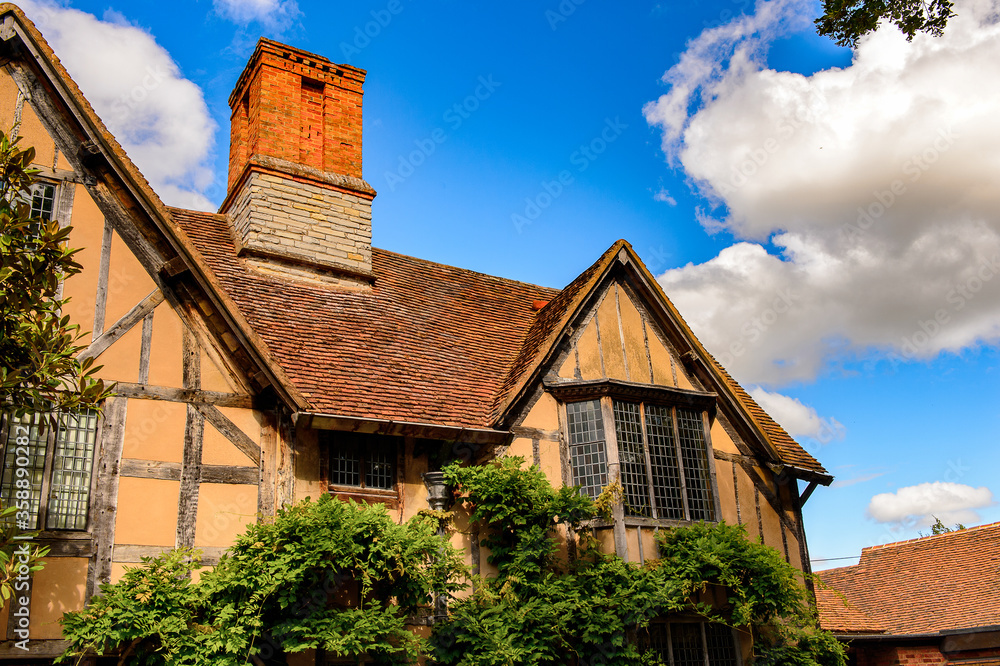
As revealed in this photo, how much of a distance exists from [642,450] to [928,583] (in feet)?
43.5

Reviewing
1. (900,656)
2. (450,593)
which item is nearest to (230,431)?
(450,593)

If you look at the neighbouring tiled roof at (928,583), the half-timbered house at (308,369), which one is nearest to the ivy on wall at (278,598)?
the half-timbered house at (308,369)

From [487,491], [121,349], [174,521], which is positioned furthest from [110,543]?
[487,491]

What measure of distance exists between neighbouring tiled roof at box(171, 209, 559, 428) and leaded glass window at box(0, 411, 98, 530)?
2.64 metres

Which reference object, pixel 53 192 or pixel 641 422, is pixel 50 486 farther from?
pixel 641 422

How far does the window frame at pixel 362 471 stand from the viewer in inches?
417

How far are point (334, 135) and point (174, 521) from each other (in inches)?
315

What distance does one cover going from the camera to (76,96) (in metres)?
10.2

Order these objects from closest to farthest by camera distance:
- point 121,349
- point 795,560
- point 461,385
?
point 121,349 < point 461,385 < point 795,560

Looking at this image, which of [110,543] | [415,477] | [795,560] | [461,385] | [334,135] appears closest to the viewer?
[110,543]

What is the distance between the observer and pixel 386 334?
12.9m

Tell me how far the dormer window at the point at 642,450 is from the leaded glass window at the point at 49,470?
653 cm

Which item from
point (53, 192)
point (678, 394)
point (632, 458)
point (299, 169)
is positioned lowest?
point (632, 458)

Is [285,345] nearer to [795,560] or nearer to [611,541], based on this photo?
[611,541]
